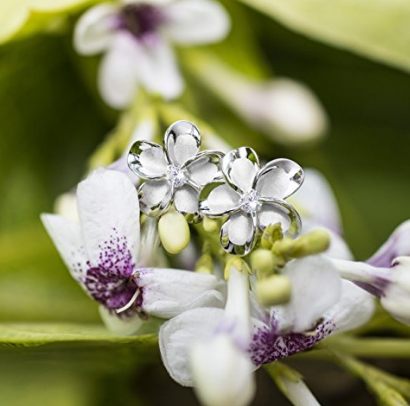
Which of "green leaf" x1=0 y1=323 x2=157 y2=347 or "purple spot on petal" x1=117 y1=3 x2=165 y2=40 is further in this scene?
"purple spot on petal" x1=117 y1=3 x2=165 y2=40

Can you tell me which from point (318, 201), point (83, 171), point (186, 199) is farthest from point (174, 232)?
point (83, 171)

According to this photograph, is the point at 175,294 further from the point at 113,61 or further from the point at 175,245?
the point at 113,61

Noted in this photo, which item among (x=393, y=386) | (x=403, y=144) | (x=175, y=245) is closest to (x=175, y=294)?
(x=175, y=245)

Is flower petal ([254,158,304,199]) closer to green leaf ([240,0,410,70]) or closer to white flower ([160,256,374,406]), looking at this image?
white flower ([160,256,374,406])

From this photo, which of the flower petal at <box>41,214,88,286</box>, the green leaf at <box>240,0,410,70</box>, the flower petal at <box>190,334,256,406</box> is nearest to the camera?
the flower petal at <box>190,334,256,406</box>

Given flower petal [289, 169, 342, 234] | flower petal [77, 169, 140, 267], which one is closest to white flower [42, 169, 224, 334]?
flower petal [77, 169, 140, 267]

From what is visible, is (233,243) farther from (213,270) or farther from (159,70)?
(159,70)

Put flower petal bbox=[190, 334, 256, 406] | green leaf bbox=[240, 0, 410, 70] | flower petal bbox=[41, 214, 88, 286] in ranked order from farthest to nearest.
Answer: green leaf bbox=[240, 0, 410, 70] → flower petal bbox=[41, 214, 88, 286] → flower petal bbox=[190, 334, 256, 406]
